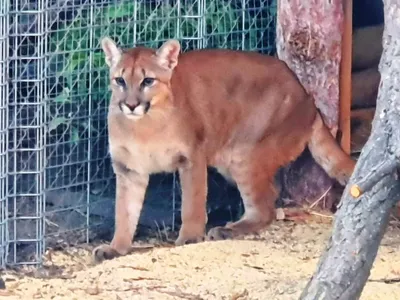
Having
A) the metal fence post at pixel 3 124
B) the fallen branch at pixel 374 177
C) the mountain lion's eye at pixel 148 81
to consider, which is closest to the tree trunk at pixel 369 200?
the fallen branch at pixel 374 177

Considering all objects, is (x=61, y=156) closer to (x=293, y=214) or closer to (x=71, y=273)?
(x=71, y=273)

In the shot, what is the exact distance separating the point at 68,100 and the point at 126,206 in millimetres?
627

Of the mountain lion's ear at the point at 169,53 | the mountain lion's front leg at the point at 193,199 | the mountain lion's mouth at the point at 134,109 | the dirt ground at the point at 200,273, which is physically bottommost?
the dirt ground at the point at 200,273

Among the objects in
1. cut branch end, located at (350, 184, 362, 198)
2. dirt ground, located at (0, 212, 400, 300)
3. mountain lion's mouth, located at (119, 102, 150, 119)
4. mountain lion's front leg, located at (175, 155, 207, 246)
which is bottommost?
dirt ground, located at (0, 212, 400, 300)

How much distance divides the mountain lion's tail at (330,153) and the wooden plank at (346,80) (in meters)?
0.22

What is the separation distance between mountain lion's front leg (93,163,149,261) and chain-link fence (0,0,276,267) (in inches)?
8.3

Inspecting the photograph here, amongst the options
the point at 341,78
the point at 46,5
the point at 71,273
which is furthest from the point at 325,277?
the point at 341,78

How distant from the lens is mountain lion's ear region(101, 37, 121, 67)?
5.37 metres

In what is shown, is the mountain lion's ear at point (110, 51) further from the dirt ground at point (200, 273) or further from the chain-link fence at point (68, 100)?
the dirt ground at point (200, 273)

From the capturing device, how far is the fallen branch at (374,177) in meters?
3.39

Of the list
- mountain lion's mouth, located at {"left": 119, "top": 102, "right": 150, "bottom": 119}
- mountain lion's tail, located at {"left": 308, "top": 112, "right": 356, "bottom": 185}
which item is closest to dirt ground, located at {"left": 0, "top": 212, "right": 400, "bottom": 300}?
mountain lion's tail, located at {"left": 308, "top": 112, "right": 356, "bottom": 185}

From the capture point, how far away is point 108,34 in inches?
227

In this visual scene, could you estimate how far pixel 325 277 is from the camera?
→ 11.6ft

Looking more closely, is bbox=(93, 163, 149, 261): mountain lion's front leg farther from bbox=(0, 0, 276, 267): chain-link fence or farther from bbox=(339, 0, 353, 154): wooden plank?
bbox=(339, 0, 353, 154): wooden plank
